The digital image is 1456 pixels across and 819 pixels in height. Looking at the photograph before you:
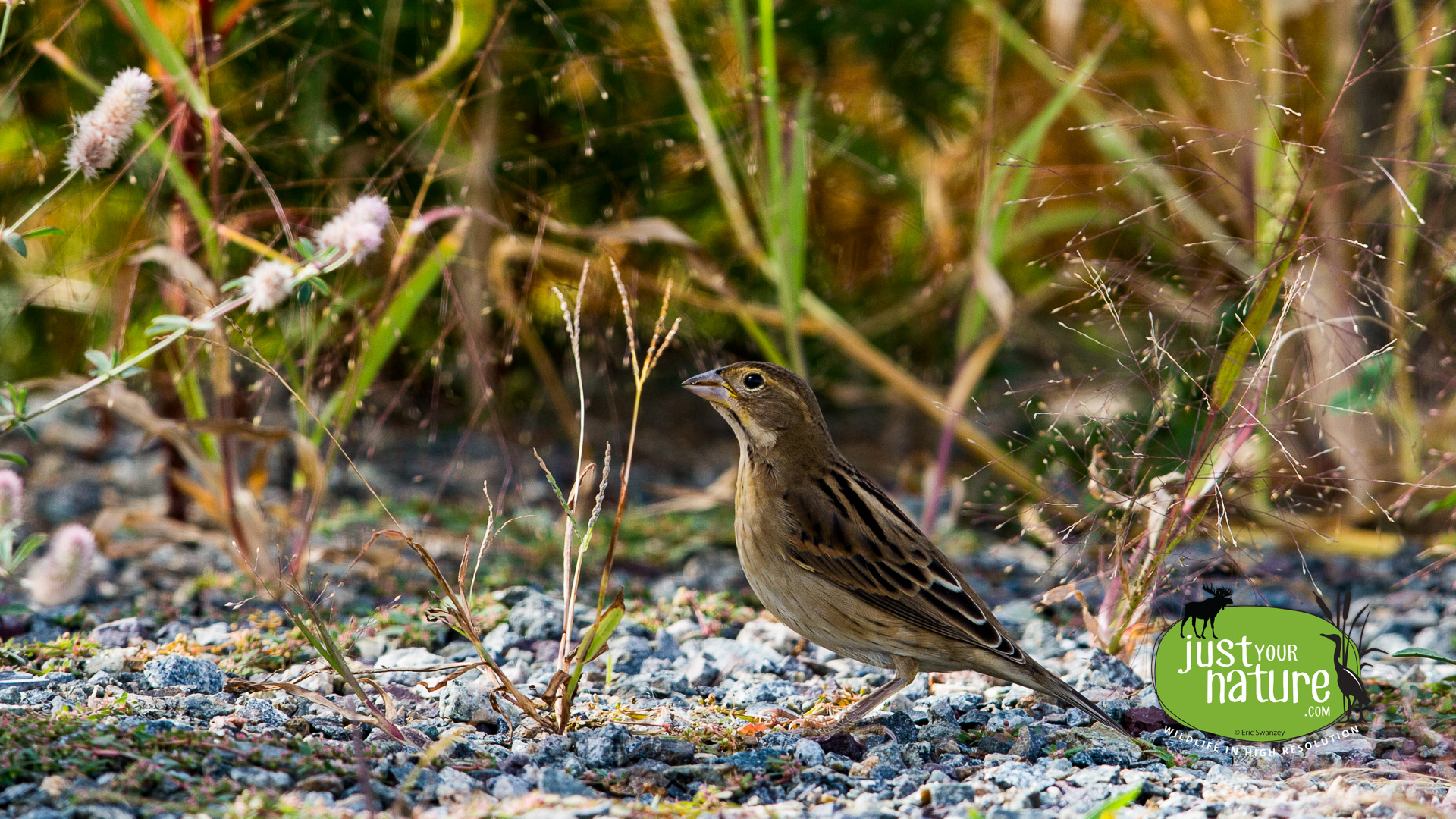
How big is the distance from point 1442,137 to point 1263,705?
2086 millimetres

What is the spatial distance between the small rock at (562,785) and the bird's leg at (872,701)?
0.65 m

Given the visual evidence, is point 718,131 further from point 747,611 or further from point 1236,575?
point 1236,575

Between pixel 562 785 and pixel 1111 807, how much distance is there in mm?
1051

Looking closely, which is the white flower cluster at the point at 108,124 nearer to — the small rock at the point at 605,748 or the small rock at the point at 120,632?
the small rock at the point at 120,632

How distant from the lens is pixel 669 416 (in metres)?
6.28

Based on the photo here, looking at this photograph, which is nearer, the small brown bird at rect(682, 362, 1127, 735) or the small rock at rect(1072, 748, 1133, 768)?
the small rock at rect(1072, 748, 1133, 768)

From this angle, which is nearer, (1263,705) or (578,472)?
(578,472)

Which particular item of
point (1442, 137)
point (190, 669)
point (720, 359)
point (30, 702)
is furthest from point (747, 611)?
point (1442, 137)

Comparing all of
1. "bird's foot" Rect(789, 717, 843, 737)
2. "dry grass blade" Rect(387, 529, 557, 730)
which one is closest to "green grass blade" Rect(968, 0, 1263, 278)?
"bird's foot" Rect(789, 717, 843, 737)

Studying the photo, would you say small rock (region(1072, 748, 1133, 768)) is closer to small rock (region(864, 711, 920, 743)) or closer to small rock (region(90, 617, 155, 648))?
small rock (region(864, 711, 920, 743))

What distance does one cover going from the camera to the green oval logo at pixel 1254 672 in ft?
9.50

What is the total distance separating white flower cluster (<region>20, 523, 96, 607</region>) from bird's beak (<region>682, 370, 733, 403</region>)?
1.72 metres

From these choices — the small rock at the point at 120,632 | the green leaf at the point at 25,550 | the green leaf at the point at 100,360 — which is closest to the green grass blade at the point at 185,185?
the green leaf at the point at 100,360

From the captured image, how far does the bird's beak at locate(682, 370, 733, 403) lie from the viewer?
3.58 meters
